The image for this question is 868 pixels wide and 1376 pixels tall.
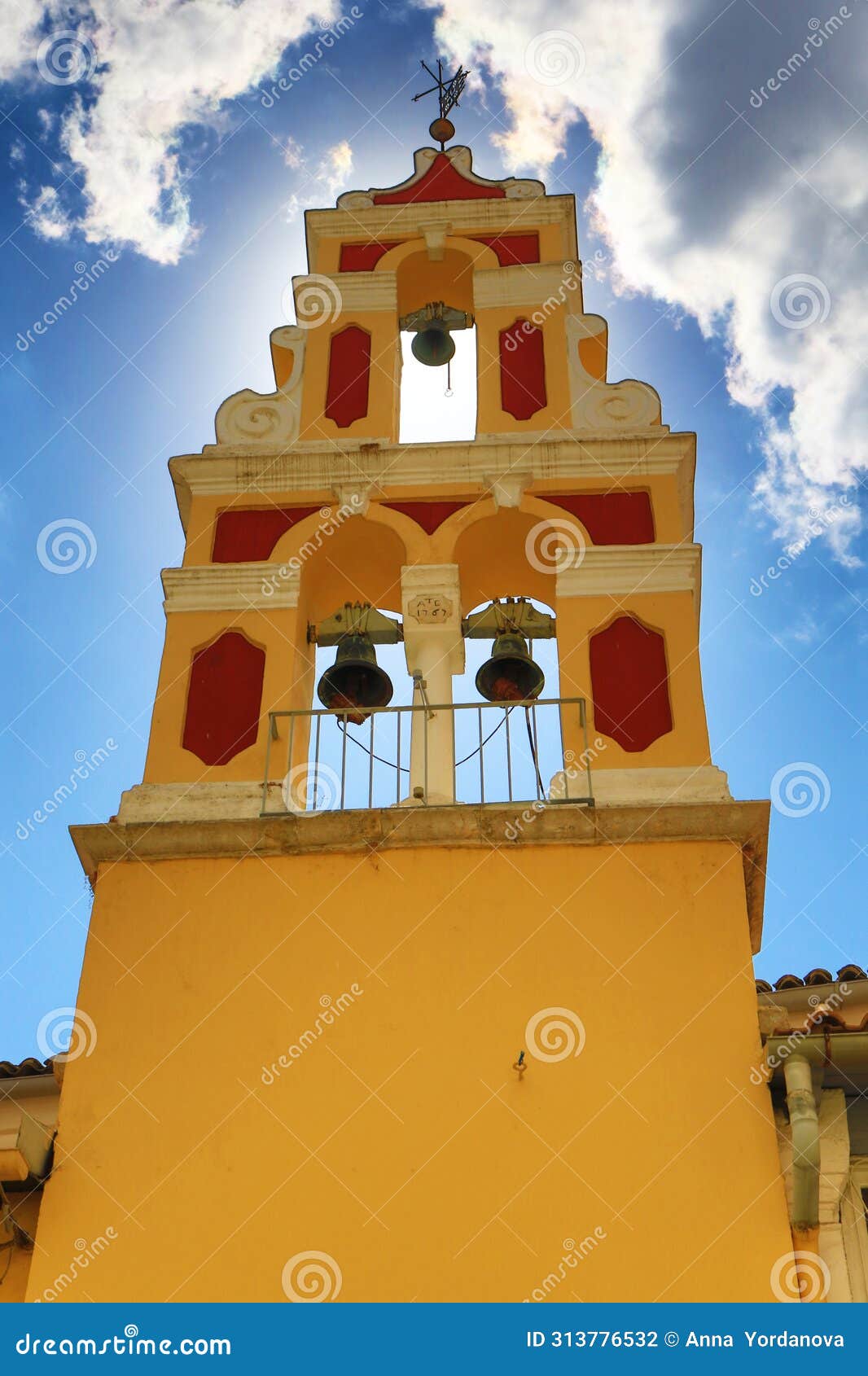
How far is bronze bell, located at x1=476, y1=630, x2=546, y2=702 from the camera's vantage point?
32.0 feet

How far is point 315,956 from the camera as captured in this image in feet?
26.7

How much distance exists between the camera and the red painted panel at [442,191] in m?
12.6

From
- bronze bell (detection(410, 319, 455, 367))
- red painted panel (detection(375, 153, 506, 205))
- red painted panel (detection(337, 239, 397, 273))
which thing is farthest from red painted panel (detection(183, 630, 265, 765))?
red painted panel (detection(375, 153, 506, 205))

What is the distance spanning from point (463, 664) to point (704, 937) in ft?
7.95

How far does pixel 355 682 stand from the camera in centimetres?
976

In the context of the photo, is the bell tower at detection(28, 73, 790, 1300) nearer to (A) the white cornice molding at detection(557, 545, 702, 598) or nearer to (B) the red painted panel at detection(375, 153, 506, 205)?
(A) the white cornice molding at detection(557, 545, 702, 598)

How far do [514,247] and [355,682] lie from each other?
13.5 feet

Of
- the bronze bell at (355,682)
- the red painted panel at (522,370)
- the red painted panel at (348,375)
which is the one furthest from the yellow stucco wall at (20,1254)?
the red painted panel at (522,370)

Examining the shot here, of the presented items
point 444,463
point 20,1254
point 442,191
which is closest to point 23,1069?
point 20,1254

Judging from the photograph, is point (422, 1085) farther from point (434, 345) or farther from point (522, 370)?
point (434, 345)

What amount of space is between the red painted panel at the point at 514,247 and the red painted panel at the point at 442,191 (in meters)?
0.36

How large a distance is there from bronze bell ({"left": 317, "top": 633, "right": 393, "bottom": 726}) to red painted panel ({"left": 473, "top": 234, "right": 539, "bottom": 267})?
375 centimetres

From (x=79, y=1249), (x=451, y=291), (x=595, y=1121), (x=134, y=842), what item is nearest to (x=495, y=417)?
(x=451, y=291)

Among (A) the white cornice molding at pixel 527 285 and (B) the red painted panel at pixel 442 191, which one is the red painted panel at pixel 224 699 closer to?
(A) the white cornice molding at pixel 527 285
